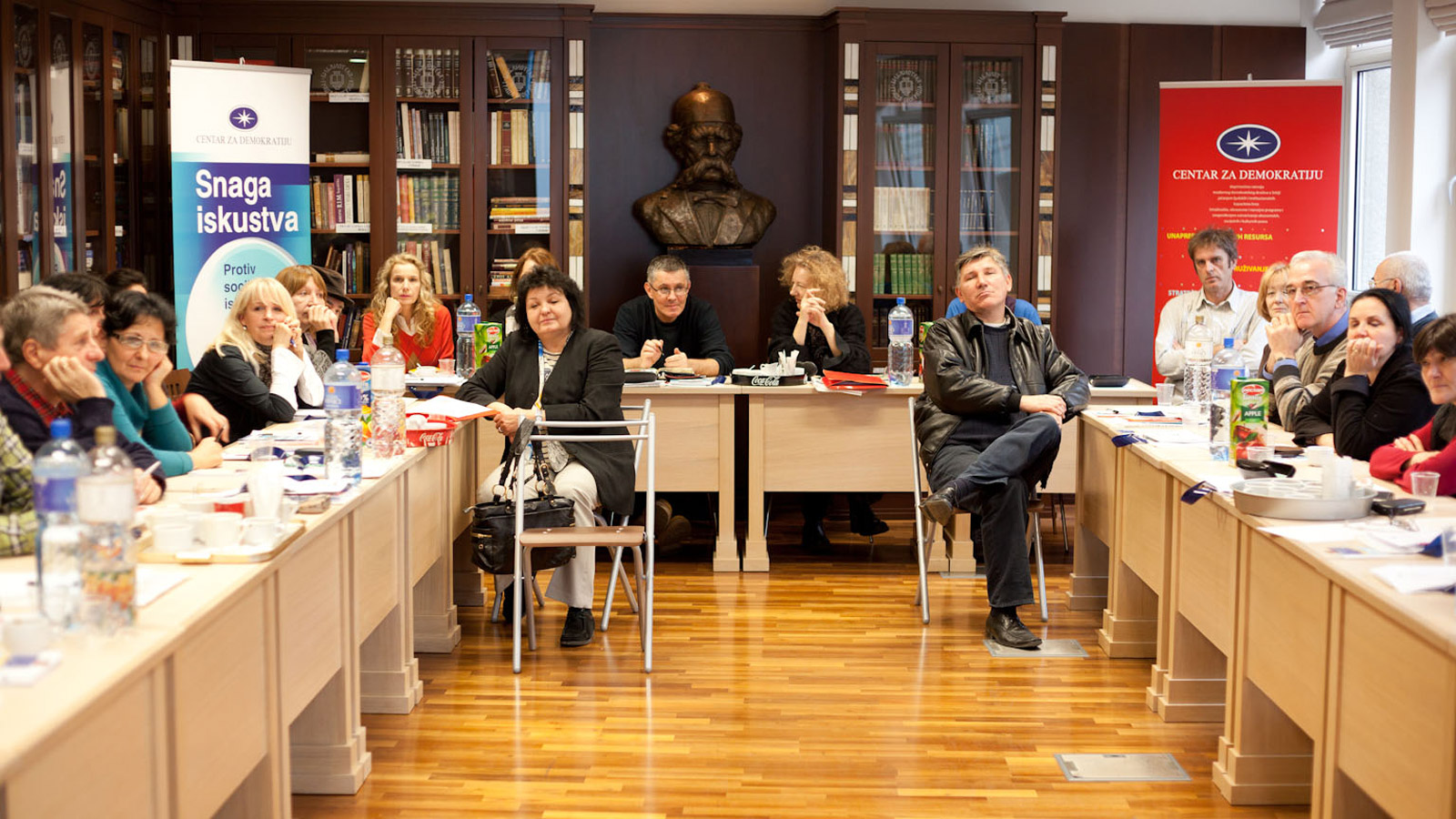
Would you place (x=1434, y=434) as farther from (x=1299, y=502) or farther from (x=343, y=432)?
(x=343, y=432)

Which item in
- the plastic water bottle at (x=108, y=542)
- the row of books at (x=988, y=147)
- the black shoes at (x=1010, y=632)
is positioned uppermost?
the row of books at (x=988, y=147)

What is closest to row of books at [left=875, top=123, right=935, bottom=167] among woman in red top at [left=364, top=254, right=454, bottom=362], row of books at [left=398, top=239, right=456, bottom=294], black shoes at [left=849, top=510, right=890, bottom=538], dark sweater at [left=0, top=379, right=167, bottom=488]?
black shoes at [left=849, top=510, right=890, bottom=538]

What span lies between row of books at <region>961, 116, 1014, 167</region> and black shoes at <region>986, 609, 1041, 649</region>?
10.1ft

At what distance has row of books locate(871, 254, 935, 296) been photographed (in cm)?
707

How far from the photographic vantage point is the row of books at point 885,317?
712 cm

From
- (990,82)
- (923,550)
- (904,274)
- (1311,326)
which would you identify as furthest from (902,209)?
(1311,326)

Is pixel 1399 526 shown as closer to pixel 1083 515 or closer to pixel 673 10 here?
pixel 1083 515

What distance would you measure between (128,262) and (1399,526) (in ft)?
18.3

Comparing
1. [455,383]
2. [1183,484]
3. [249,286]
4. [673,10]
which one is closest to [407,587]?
[249,286]

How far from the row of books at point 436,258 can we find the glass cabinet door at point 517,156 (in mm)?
215

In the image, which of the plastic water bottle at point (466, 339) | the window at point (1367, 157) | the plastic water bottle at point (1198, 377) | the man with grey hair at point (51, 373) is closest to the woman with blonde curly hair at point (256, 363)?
the plastic water bottle at point (466, 339)

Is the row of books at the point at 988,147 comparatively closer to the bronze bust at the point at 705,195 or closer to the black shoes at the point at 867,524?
the bronze bust at the point at 705,195

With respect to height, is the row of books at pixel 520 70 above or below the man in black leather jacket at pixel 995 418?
above

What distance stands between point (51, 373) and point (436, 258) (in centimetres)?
417
